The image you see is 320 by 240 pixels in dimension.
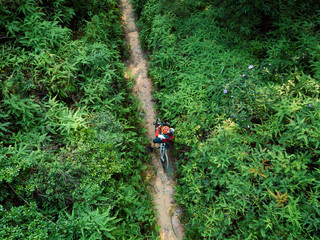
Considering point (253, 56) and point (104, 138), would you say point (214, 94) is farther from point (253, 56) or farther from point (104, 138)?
point (104, 138)

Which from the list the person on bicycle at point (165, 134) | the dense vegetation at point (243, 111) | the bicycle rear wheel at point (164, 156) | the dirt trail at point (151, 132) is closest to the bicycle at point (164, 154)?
the bicycle rear wheel at point (164, 156)

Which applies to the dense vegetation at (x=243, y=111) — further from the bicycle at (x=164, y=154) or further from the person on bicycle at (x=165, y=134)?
the bicycle at (x=164, y=154)

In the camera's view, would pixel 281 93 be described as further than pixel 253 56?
No

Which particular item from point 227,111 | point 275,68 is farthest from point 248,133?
point 275,68

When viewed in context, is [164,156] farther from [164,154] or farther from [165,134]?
[165,134]

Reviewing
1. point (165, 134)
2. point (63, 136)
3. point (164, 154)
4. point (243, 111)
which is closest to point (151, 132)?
point (164, 154)

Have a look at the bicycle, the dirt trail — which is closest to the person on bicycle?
the bicycle

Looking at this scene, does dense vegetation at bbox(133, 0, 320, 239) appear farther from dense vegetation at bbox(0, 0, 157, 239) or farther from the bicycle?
dense vegetation at bbox(0, 0, 157, 239)
